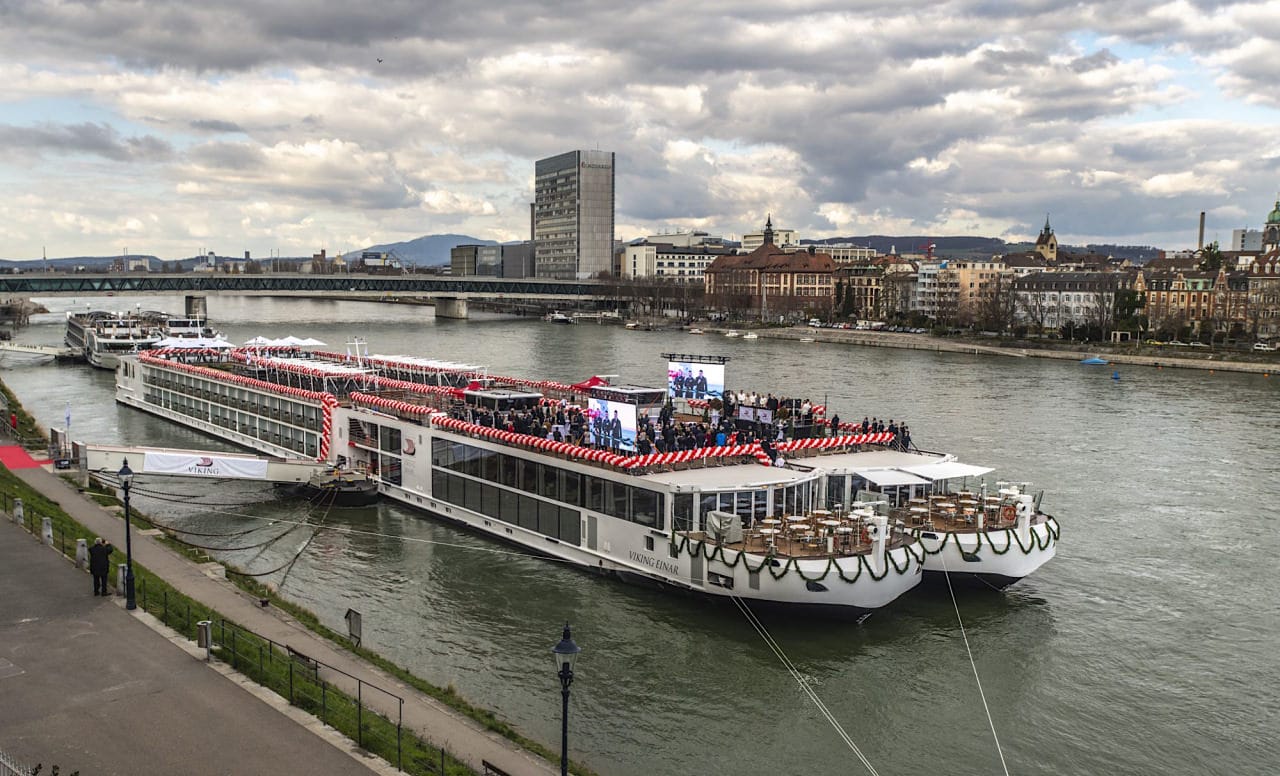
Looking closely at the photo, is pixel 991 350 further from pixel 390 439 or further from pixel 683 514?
pixel 683 514

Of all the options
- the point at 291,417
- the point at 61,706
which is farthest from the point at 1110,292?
the point at 61,706

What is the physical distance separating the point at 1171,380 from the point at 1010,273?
89.7 m

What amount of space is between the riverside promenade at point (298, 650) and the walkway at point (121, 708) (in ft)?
0.42

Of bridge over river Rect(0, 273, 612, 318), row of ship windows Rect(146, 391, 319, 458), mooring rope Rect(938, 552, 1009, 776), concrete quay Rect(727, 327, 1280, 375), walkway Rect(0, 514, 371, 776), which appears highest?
bridge over river Rect(0, 273, 612, 318)

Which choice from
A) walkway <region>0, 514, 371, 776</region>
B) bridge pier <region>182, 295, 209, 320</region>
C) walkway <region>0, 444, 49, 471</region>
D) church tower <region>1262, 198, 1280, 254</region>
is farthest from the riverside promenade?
church tower <region>1262, 198, 1280, 254</region>

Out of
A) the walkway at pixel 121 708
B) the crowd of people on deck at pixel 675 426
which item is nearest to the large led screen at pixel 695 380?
the crowd of people on deck at pixel 675 426

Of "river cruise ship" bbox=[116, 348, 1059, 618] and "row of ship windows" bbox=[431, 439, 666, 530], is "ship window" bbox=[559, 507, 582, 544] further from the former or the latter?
"row of ship windows" bbox=[431, 439, 666, 530]

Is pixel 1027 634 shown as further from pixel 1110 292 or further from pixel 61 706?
pixel 1110 292

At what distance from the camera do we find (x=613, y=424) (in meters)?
27.7

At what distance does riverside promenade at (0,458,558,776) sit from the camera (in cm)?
1441

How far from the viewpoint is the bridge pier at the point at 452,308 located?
171375 mm

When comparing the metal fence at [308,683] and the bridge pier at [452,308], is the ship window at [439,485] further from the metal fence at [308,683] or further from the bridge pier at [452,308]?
the bridge pier at [452,308]

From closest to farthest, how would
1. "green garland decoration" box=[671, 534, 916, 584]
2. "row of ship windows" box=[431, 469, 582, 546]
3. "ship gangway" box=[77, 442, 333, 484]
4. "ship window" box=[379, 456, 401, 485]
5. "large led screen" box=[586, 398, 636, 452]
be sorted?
"green garland decoration" box=[671, 534, 916, 584]
"row of ship windows" box=[431, 469, 582, 546]
"large led screen" box=[586, 398, 636, 452]
"ship gangway" box=[77, 442, 333, 484]
"ship window" box=[379, 456, 401, 485]

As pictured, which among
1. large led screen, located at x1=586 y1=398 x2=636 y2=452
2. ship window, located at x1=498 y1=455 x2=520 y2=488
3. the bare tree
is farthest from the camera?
the bare tree
